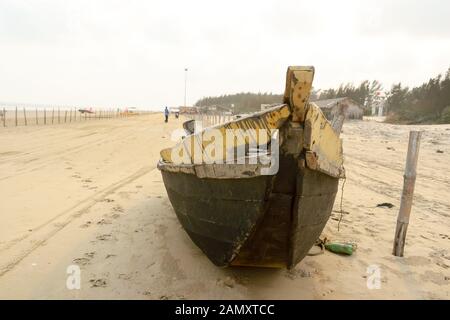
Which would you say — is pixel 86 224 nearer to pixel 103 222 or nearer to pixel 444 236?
pixel 103 222

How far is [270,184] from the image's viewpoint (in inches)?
122

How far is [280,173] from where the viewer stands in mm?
3186

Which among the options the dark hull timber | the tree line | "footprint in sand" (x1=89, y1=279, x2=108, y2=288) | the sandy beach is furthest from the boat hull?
the tree line

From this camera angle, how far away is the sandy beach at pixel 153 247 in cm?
353

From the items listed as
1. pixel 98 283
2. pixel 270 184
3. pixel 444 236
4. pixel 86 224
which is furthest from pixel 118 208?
pixel 444 236

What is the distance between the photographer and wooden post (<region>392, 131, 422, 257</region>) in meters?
4.32

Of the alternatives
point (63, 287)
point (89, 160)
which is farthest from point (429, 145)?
point (63, 287)

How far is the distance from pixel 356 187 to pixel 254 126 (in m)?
5.77

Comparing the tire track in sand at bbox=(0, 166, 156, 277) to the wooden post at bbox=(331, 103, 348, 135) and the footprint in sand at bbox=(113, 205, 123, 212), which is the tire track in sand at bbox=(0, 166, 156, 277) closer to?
the footprint in sand at bbox=(113, 205, 123, 212)

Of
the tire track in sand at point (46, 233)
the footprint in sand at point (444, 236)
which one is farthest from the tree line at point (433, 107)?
the tire track in sand at point (46, 233)

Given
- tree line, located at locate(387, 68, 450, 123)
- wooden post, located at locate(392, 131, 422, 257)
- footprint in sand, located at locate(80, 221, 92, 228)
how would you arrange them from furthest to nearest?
1. tree line, located at locate(387, 68, 450, 123)
2. footprint in sand, located at locate(80, 221, 92, 228)
3. wooden post, located at locate(392, 131, 422, 257)

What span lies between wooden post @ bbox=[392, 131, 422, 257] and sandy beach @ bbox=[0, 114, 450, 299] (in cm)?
21

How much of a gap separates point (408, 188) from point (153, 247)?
306 centimetres
